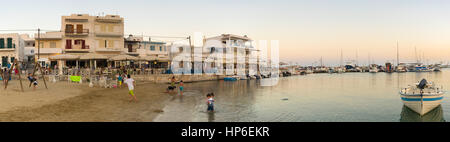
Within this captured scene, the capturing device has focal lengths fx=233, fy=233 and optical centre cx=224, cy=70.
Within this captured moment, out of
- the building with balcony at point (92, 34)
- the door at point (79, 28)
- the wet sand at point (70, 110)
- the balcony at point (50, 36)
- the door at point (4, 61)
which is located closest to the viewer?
the wet sand at point (70, 110)

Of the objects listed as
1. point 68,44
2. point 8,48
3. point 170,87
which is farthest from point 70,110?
point 8,48

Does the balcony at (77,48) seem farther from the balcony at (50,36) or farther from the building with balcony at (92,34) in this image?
the balcony at (50,36)

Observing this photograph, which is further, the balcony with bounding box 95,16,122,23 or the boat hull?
the balcony with bounding box 95,16,122,23

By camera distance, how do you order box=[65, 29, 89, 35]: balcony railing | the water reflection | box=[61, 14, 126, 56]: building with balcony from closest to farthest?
the water reflection
box=[65, 29, 89, 35]: balcony railing
box=[61, 14, 126, 56]: building with balcony

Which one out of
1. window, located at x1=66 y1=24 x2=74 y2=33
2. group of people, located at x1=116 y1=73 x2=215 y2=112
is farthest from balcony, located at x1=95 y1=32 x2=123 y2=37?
group of people, located at x1=116 y1=73 x2=215 y2=112

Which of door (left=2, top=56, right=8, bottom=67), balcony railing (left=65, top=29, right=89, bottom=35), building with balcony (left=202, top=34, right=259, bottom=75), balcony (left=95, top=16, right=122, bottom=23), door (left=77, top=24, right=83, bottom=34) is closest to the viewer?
balcony railing (left=65, top=29, right=89, bottom=35)

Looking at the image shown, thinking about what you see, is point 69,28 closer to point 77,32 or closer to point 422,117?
point 77,32

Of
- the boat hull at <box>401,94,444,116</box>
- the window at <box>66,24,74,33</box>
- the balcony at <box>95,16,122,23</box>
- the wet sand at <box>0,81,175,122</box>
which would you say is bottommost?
the boat hull at <box>401,94,444,116</box>

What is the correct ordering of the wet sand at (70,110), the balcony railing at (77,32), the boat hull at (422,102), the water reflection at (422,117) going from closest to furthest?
the wet sand at (70,110)
the water reflection at (422,117)
the boat hull at (422,102)
the balcony railing at (77,32)

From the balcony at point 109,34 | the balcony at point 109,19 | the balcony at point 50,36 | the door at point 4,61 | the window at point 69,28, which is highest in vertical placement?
the balcony at point 109,19

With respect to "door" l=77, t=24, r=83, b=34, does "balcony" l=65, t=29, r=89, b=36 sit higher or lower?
lower

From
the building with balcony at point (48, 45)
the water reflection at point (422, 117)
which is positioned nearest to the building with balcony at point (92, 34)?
the building with balcony at point (48, 45)

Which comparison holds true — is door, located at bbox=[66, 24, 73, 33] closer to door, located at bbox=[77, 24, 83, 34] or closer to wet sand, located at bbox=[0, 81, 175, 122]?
door, located at bbox=[77, 24, 83, 34]

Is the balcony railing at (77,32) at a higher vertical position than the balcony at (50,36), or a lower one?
higher
